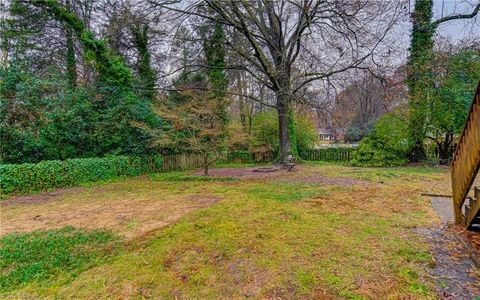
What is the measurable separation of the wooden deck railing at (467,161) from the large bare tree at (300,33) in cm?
555

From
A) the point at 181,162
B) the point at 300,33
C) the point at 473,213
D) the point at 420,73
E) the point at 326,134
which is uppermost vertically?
the point at 300,33

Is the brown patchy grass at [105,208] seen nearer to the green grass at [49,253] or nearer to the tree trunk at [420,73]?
the green grass at [49,253]

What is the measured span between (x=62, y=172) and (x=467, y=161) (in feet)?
33.6

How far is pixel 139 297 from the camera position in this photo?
2.28 meters

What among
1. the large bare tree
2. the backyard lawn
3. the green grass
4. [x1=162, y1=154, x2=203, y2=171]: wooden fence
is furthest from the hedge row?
the large bare tree

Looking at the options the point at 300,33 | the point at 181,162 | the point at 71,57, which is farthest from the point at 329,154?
the point at 71,57

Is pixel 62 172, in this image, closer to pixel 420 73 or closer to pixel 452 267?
pixel 452 267

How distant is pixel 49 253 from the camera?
10.7ft

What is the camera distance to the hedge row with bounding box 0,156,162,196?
730 centimetres

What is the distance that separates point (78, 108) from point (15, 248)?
309 inches

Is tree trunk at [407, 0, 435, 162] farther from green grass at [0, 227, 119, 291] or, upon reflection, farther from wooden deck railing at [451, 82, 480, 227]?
green grass at [0, 227, 119, 291]

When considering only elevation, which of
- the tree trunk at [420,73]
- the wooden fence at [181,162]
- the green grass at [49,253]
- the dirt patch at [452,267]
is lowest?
the dirt patch at [452,267]

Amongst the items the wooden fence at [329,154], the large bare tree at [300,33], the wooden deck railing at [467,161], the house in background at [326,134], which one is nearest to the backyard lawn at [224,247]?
the wooden deck railing at [467,161]

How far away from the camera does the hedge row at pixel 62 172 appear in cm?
730
